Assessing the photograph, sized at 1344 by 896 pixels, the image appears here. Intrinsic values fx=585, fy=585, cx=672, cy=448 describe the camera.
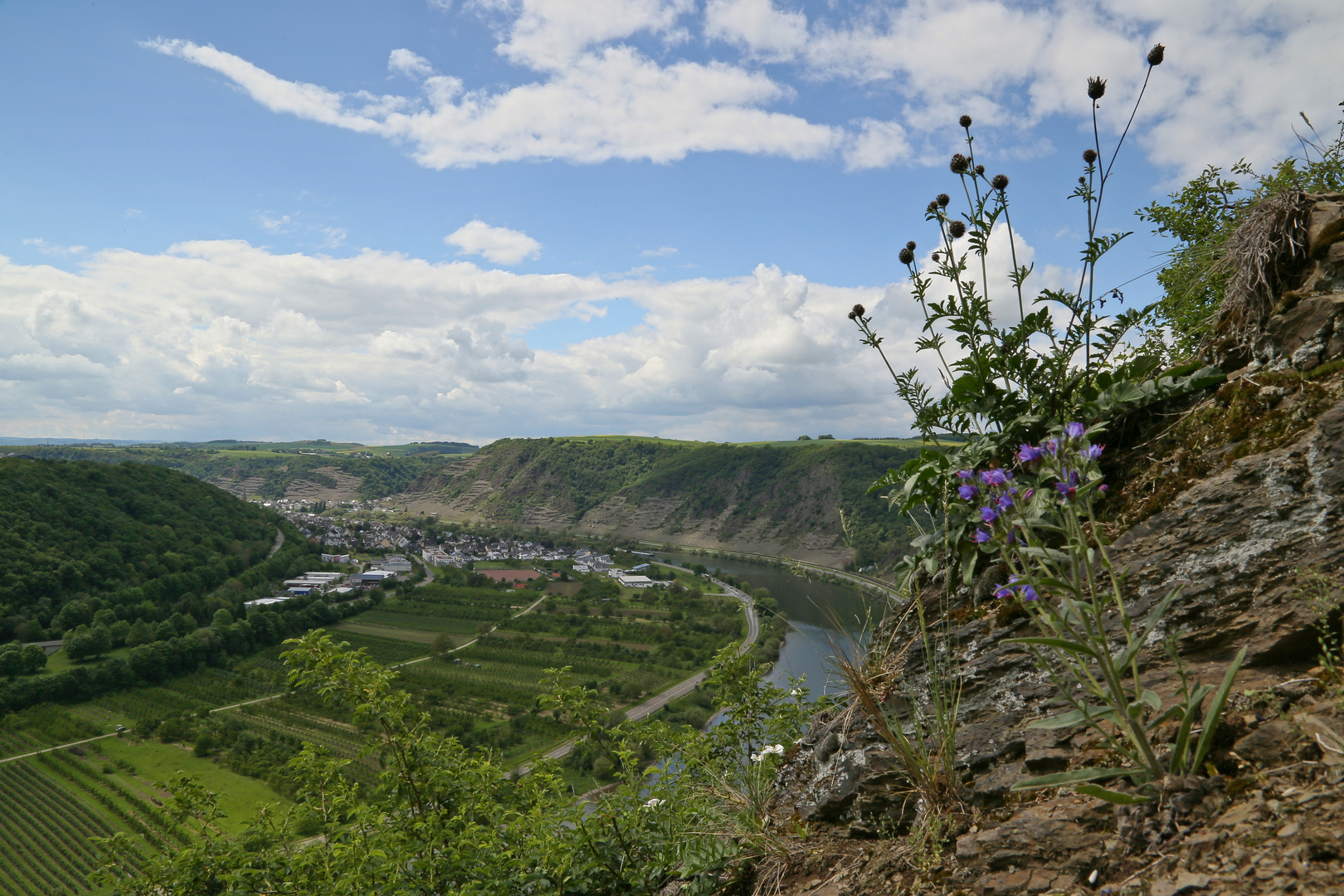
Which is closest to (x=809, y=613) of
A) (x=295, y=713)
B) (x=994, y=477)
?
(x=295, y=713)

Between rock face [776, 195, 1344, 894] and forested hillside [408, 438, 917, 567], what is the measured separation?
2297 inches

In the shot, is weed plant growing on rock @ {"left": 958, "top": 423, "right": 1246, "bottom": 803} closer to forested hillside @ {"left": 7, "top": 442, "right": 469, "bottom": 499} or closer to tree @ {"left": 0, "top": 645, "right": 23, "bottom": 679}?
tree @ {"left": 0, "top": 645, "right": 23, "bottom": 679}

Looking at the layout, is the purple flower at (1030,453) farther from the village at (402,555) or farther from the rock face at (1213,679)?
the village at (402,555)

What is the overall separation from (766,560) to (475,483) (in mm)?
108525

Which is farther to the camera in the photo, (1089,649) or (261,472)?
(261,472)

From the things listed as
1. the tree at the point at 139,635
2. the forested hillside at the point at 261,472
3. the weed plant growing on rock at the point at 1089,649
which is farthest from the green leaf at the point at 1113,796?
the forested hillside at the point at 261,472

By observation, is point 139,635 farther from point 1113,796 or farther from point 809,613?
point 1113,796

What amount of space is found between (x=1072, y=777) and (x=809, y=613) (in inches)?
2453

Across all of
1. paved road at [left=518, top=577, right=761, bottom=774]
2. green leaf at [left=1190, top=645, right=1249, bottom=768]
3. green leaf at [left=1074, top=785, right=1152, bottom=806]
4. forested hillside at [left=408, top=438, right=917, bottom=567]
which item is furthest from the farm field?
forested hillside at [left=408, top=438, right=917, bottom=567]

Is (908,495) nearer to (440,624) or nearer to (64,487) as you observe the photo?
(440,624)

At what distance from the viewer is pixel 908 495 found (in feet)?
13.3

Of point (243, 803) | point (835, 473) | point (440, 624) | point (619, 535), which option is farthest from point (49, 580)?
point (835, 473)

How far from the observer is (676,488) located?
137625 millimetres

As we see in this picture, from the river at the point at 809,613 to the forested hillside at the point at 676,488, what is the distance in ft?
24.1
